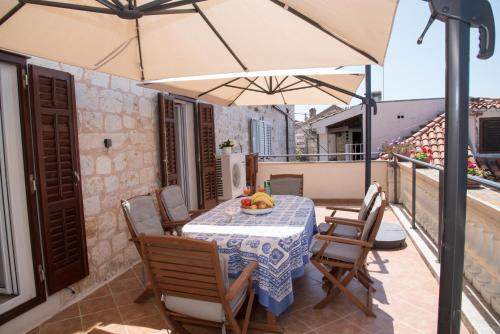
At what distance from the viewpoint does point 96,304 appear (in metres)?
3.13

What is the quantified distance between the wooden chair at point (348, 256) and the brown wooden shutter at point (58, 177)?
2.27 metres

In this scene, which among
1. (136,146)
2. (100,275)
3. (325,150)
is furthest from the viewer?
(325,150)

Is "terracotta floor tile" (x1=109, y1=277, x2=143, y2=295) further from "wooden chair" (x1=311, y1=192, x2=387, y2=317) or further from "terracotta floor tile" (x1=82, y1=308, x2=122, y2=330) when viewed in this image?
"wooden chair" (x1=311, y1=192, x2=387, y2=317)

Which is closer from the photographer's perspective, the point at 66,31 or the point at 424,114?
the point at 66,31

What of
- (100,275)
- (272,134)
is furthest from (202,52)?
(272,134)

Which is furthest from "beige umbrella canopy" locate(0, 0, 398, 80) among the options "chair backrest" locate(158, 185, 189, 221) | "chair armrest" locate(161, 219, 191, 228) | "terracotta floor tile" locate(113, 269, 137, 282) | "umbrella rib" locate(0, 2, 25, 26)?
"terracotta floor tile" locate(113, 269, 137, 282)

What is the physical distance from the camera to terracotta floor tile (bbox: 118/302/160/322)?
9.37 feet

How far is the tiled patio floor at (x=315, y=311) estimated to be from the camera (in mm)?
2562

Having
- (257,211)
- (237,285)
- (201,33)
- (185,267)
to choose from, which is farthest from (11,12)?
(257,211)

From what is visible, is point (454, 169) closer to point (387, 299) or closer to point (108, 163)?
point (387, 299)

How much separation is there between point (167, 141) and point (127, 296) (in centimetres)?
229

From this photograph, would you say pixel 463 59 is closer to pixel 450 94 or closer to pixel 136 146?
pixel 450 94

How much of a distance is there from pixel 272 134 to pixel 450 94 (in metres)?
11.2

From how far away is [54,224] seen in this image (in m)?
2.96
